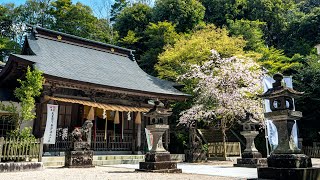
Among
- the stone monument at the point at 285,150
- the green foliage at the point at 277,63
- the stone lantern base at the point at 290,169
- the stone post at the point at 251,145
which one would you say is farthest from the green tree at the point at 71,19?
the stone lantern base at the point at 290,169

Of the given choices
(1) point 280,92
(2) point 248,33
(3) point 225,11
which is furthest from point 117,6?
(1) point 280,92

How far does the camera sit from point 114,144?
16.4 meters

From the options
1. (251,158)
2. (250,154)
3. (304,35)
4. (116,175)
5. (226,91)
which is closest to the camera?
(116,175)

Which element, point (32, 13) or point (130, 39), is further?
point (32, 13)

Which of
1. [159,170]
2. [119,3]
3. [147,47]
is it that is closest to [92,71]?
[159,170]

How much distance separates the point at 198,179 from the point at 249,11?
29.9 meters

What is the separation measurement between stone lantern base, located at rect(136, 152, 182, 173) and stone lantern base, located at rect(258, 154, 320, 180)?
3979 mm

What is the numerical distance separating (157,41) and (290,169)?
2277 centimetres

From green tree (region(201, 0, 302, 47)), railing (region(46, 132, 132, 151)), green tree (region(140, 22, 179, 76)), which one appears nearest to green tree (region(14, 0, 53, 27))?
green tree (region(140, 22, 179, 76))

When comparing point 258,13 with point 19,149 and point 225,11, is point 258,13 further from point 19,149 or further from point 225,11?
point 19,149

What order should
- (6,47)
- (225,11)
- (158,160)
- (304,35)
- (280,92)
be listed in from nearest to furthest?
(280,92), (158,160), (6,47), (304,35), (225,11)

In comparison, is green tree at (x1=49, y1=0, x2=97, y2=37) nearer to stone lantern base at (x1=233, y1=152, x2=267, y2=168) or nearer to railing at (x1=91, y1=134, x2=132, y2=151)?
railing at (x1=91, y1=134, x2=132, y2=151)

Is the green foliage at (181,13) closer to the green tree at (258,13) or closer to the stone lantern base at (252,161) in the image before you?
the green tree at (258,13)

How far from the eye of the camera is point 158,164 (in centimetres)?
926
